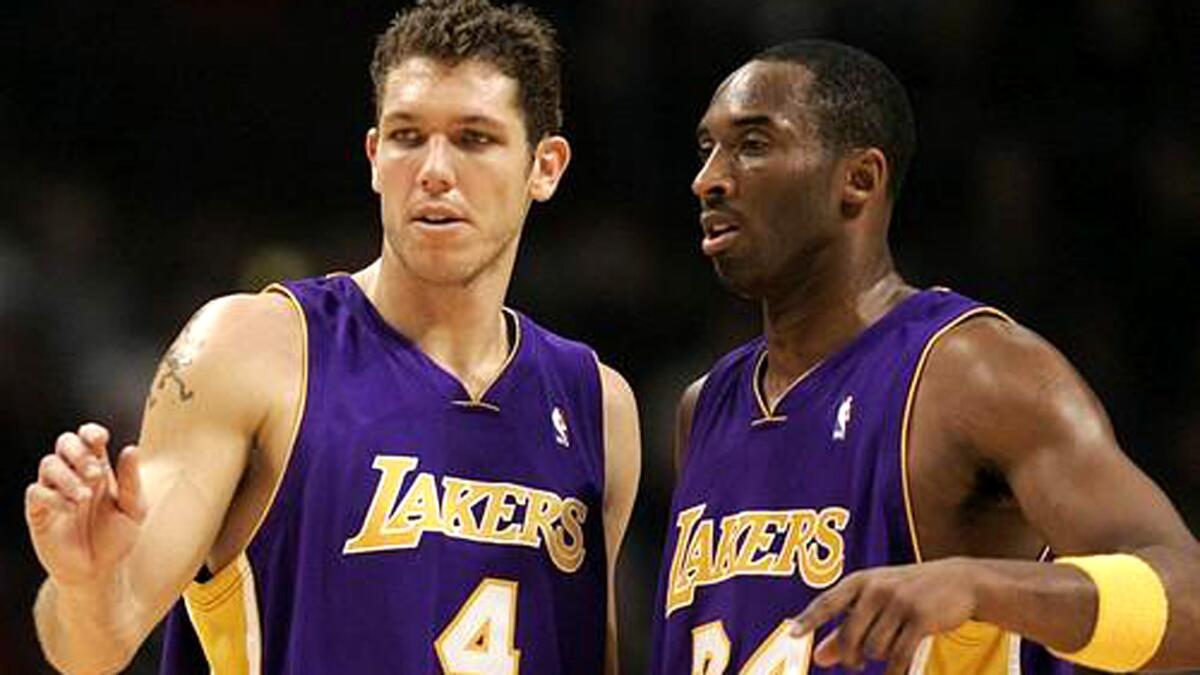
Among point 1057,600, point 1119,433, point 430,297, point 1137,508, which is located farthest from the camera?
point 1119,433

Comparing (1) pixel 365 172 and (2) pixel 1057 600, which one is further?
(1) pixel 365 172

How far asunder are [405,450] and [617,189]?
3200mm

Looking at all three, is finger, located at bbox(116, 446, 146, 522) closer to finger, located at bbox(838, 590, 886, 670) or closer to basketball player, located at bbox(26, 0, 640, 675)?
basketball player, located at bbox(26, 0, 640, 675)

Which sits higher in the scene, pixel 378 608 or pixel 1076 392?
pixel 1076 392

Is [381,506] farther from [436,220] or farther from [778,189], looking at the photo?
[778,189]

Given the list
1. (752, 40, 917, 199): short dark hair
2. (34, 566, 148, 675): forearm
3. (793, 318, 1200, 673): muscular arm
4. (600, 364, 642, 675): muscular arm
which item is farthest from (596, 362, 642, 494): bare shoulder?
(34, 566, 148, 675): forearm

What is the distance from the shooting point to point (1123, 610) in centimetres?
284

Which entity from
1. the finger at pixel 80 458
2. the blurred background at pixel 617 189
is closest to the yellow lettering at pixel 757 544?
the finger at pixel 80 458

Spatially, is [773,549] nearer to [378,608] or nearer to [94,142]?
[378,608]

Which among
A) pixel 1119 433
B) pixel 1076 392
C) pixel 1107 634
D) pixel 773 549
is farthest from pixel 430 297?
pixel 1119 433

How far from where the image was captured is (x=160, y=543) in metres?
3.38

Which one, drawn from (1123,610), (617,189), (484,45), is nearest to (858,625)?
(1123,610)

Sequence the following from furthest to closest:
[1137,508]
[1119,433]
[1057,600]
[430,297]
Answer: [1119,433] < [430,297] < [1137,508] < [1057,600]

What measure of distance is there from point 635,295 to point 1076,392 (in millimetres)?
3478
